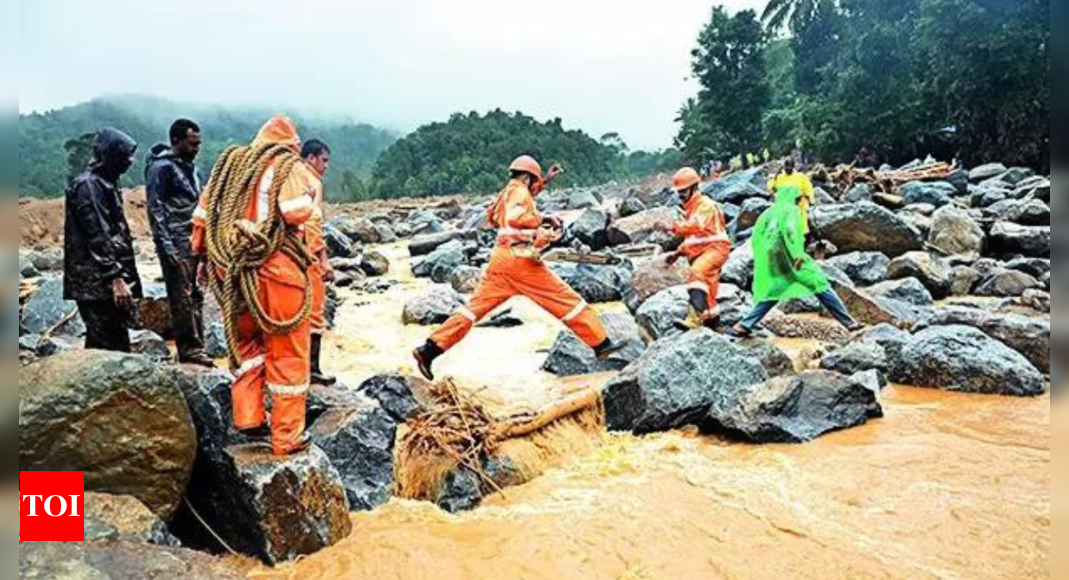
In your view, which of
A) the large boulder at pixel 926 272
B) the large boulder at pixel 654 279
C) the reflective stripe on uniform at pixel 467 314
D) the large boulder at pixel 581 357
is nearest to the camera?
the reflective stripe on uniform at pixel 467 314

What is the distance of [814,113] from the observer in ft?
72.7

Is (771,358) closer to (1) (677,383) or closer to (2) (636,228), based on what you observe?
(1) (677,383)

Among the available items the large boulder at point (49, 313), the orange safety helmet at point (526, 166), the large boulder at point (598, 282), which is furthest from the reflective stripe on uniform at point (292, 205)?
the large boulder at point (598, 282)

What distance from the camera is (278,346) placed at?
10.9 feet

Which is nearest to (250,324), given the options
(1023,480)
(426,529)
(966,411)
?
(426,529)

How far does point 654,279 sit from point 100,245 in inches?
242

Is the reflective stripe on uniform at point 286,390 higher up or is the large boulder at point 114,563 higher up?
the reflective stripe on uniform at point 286,390

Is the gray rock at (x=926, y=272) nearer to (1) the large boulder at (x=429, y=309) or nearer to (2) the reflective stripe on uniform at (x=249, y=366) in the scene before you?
(1) the large boulder at (x=429, y=309)

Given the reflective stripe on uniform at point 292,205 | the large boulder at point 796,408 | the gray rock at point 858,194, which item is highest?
the gray rock at point 858,194

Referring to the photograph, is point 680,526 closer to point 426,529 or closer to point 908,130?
point 426,529

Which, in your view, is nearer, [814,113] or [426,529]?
[426,529]

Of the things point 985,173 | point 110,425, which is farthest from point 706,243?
point 985,173

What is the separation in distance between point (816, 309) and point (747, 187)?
7.67 metres

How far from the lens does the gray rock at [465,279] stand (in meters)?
11.1
